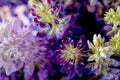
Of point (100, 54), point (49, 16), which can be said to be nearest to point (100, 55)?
point (100, 54)

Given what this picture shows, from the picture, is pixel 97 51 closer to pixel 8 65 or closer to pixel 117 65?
pixel 117 65

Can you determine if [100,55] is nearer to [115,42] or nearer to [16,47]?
[115,42]

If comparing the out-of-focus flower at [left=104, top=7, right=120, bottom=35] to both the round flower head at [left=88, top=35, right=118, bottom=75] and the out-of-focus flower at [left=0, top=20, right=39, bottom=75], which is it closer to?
the round flower head at [left=88, top=35, right=118, bottom=75]

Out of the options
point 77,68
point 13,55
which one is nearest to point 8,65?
point 13,55

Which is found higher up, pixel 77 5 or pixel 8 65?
pixel 77 5
